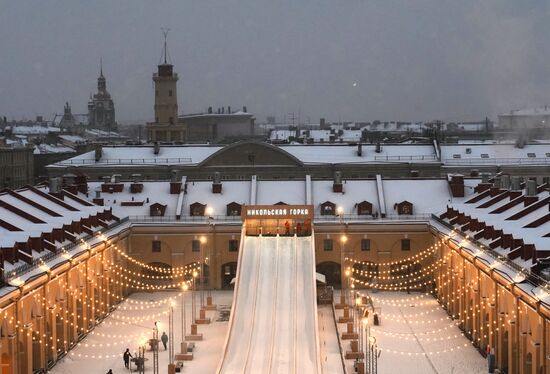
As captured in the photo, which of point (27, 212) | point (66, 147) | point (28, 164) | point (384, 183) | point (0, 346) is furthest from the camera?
point (66, 147)

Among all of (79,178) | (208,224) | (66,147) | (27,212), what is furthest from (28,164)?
(27,212)

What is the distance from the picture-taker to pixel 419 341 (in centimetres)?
4581

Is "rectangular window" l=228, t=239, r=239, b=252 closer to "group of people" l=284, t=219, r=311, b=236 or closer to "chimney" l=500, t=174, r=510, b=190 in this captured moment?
"group of people" l=284, t=219, r=311, b=236

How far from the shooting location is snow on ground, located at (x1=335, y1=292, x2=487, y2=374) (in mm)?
41031

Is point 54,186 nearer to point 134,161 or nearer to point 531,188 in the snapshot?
point 134,161

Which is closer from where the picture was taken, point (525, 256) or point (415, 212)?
point (525, 256)

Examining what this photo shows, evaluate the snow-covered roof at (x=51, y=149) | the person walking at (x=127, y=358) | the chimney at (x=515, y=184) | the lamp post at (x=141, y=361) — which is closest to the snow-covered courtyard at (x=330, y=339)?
the person walking at (x=127, y=358)

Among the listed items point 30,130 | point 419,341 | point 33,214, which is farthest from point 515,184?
point 30,130

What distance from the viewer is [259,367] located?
125 ft

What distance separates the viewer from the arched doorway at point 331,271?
60906 millimetres

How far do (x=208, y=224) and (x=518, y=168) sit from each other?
34.2 m

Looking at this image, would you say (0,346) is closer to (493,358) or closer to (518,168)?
(493,358)

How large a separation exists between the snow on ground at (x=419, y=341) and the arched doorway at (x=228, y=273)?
29.9ft

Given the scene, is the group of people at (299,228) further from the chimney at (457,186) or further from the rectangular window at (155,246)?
the chimney at (457,186)
